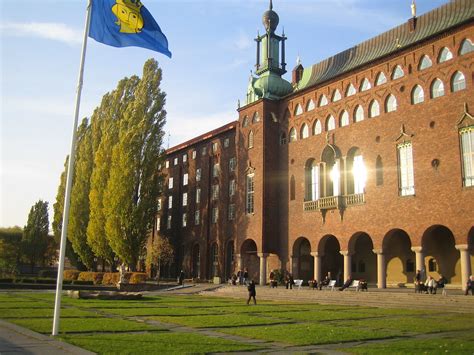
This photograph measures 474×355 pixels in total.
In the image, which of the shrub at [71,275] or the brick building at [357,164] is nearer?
the brick building at [357,164]

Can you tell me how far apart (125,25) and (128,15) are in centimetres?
29

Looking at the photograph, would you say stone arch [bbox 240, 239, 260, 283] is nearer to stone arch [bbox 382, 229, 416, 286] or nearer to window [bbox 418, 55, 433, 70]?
stone arch [bbox 382, 229, 416, 286]

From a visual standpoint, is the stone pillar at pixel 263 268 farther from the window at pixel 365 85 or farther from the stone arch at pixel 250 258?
the window at pixel 365 85

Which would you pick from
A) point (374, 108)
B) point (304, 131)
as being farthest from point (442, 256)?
point (304, 131)

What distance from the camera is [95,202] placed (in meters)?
43.4

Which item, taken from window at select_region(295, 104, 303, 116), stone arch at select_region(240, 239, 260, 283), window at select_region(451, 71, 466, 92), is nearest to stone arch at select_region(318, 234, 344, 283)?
stone arch at select_region(240, 239, 260, 283)

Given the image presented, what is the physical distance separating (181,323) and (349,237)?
22.4 meters

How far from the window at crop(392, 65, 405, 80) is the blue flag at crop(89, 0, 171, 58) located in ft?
77.5

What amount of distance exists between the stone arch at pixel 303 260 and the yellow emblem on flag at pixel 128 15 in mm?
28784

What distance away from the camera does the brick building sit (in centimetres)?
2945

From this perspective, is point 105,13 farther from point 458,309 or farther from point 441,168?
point 441,168

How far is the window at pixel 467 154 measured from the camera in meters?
28.0

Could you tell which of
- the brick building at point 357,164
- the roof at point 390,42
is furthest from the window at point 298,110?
the roof at point 390,42

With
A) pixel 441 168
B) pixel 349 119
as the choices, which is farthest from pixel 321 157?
pixel 441 168
